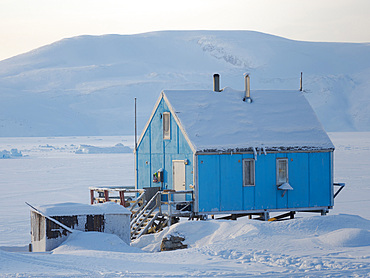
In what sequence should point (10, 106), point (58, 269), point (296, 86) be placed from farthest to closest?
point (296, 86) → point (10, 106) → point (58, 269)

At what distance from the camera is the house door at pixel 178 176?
25266mm

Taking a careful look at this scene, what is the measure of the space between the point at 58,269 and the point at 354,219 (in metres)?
9.39

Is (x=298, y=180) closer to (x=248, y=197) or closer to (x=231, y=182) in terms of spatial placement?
(x=248, y=197)

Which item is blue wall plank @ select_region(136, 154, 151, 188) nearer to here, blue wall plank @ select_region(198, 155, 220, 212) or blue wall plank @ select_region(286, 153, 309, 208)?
blue wall plank @ select_region(198, 155, 220, 212)

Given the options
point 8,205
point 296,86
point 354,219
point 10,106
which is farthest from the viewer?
point 296,86

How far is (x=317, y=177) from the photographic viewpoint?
26.0 m

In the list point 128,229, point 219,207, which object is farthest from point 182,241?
point 219,207

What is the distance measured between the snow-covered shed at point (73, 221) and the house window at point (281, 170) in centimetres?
673

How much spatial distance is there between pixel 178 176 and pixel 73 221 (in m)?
6.23

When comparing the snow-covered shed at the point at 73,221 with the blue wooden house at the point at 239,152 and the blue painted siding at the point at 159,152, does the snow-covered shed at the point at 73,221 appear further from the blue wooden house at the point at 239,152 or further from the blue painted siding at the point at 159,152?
the blue painted siding at the point at 159,152

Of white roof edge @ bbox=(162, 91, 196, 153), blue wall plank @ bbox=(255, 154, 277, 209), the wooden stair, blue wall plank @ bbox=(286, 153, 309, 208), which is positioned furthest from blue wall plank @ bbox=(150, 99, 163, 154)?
blue wall plank @ bbox=(286, 153, 309, 208)

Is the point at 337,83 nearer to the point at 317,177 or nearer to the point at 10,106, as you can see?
the point at 10,106

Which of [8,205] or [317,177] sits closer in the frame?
[317,177]

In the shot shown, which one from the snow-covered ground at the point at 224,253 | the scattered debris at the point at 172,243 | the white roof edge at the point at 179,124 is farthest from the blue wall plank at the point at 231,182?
the scattered debris at the point at 172,243
